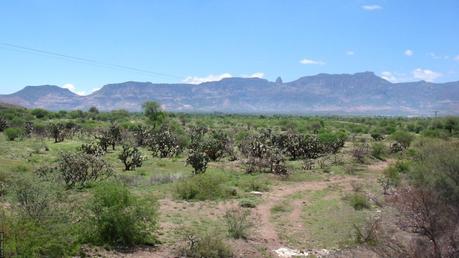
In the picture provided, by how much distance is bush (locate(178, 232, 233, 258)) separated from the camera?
1562 cm

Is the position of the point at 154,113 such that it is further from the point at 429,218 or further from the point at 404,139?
the point at 429,218

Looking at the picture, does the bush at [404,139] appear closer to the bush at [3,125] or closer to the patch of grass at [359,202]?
the patch of grass at [359,202]

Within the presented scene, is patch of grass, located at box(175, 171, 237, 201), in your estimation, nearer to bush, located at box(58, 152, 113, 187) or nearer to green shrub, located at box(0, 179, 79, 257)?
bush, located at box(58, 152, 113, 187)

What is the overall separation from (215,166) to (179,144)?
11731mm

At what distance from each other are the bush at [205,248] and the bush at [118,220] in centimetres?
144

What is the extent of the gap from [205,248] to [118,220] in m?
3.00

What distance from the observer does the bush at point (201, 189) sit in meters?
24.8

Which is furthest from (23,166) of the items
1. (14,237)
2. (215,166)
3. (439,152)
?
(439,152)

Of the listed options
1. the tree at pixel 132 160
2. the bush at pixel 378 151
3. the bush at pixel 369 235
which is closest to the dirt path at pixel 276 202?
the bush at pixel 369 235

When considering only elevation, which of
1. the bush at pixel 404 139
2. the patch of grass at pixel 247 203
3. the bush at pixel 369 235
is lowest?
the patch of grass at pixel 247 203

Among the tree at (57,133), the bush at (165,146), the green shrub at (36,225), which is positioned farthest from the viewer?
the tree at (57,133)

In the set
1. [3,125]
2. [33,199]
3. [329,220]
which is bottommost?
[329,220]

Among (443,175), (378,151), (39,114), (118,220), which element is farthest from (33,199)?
(39,114)

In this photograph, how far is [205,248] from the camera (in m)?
15.7
